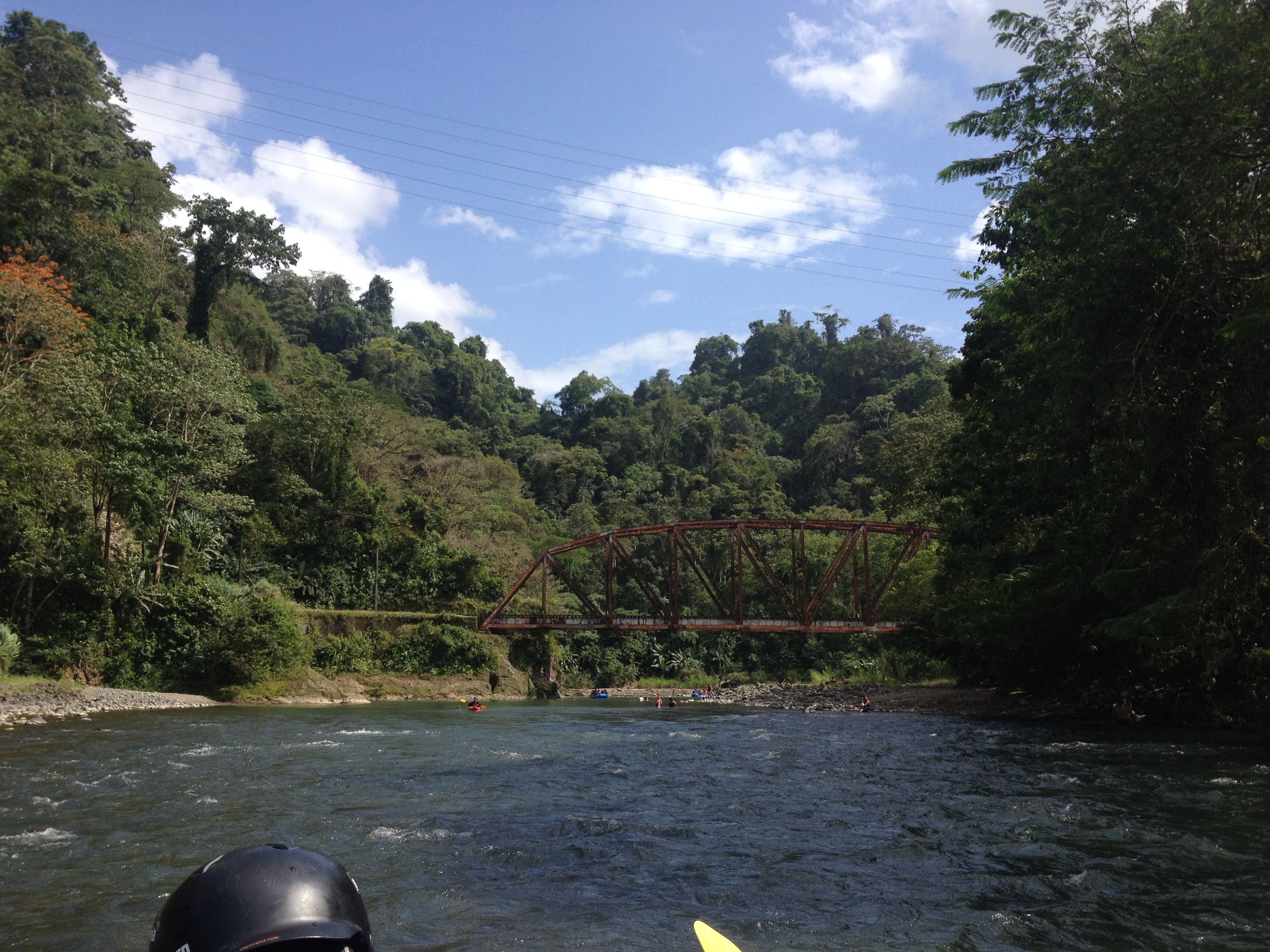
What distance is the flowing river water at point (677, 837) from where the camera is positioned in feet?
18.3

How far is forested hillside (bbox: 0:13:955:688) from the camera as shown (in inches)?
904

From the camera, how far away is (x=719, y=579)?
54219 millimetres

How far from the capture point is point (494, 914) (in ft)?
18.9

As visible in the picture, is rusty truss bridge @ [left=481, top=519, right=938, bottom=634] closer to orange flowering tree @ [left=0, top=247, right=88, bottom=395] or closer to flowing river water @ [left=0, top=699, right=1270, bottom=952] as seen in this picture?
orange flowering tree @ [left=0, top=247, right=88, bottom=395]

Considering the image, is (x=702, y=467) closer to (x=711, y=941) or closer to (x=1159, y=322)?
(x=1159, y=322)

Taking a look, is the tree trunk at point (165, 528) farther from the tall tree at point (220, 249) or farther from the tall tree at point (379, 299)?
the tall tree at point (379, 299)

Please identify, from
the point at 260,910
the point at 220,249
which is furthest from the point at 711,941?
the point at 220,249

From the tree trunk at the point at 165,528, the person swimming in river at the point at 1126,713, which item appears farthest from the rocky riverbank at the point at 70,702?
the person swimming in river at the point at 1126,713

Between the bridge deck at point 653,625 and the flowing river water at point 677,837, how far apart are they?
20480mm

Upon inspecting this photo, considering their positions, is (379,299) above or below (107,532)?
above

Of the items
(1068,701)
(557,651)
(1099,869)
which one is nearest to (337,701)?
(557,651)

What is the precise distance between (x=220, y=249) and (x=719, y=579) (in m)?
33.2

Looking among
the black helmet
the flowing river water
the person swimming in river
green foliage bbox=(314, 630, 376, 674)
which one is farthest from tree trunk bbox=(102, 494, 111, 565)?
the person swimming in river

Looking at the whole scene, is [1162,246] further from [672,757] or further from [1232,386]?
[672,757]
